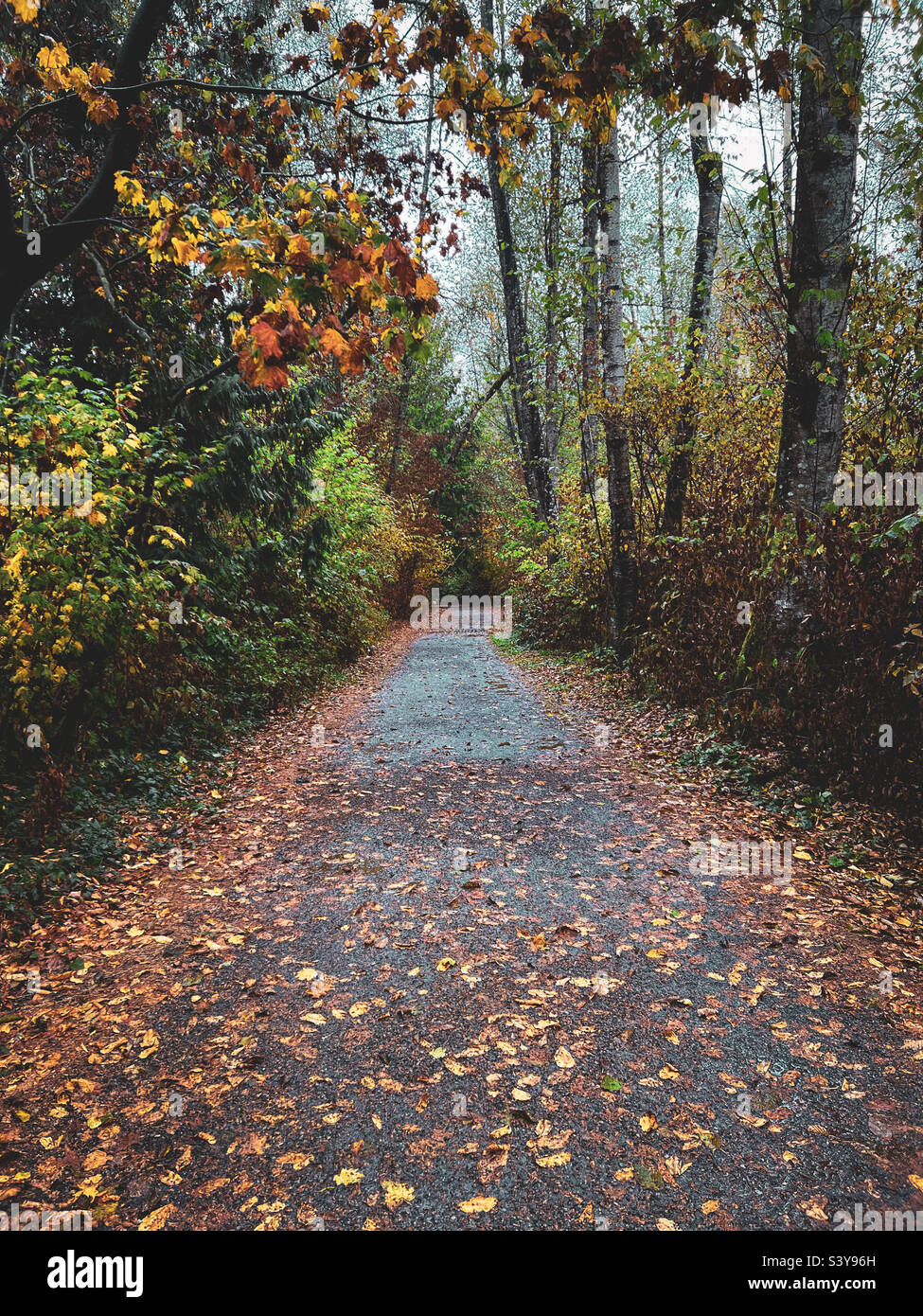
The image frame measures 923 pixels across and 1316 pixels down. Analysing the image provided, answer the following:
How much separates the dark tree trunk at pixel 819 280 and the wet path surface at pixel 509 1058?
138 inches

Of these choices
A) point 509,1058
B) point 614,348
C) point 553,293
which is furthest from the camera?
point 553,293

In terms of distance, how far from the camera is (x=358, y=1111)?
2.76 m

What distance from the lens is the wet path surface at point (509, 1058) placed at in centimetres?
238

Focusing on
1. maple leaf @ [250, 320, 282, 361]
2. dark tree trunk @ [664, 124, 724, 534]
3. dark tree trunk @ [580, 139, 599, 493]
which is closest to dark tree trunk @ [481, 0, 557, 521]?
dark tree trunk @ [580, 139, 599, 493]

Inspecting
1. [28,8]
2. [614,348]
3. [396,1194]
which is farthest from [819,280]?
[396,1194]

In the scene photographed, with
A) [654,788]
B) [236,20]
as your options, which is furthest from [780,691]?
[236,20]

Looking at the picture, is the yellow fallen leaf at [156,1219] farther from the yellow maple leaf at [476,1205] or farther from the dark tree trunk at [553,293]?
the dark tree trunk at [553,293]

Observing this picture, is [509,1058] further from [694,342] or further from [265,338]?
[694,342]

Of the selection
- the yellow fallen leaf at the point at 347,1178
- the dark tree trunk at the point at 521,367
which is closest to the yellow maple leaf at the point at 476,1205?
the yellow fallen leaf at the point at 347,1178

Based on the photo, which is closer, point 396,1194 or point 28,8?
point 396,1194

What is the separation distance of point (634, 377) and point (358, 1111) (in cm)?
952

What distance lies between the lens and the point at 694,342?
9414 mm

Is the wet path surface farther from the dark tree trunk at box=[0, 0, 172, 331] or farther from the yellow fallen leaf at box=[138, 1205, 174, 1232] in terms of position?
the dark tree trunk at box=[0, 0, 172, 331]

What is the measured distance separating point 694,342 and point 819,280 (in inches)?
151
